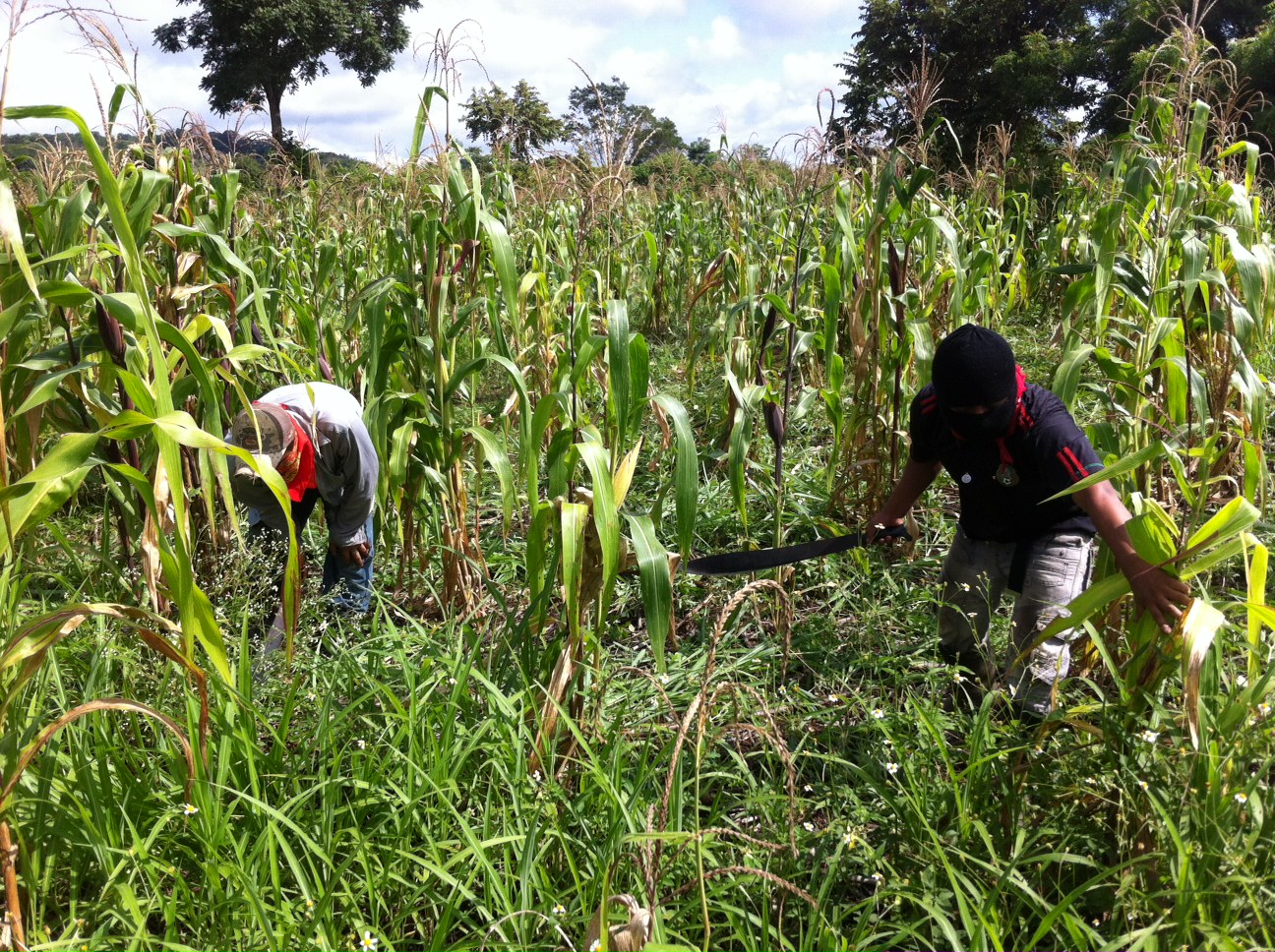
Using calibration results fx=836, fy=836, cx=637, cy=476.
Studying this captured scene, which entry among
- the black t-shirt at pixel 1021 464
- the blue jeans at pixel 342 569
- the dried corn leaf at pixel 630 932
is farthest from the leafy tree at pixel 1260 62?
the dried corn leaf at pixel 630 932

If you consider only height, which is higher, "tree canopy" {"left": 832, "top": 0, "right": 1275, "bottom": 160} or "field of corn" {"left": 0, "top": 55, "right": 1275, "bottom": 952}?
"tree canopy" {"left": 832, "top": 0, "right": 1275, "bottom": 160}

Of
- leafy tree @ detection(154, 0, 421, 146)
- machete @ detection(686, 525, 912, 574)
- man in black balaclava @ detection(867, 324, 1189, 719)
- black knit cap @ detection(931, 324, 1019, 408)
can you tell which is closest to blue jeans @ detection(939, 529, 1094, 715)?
man in black balaclava @ detection(867, 324, 1189, 719)

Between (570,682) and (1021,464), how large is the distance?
1348mm

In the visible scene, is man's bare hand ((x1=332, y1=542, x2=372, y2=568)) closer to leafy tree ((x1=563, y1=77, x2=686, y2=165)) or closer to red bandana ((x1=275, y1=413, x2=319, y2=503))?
red bandana ((x1=275, y1=413, x2=319, y2=503))

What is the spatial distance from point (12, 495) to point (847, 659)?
2.14 metres

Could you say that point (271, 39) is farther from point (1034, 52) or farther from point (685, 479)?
point (685, 479)

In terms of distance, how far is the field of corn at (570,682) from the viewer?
55.1 inches

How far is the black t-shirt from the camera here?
2.15m

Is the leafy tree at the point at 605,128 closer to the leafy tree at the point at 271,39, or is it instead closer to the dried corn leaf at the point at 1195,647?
the dried corn leaf at the point at 1195,647

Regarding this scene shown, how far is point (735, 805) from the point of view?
1.91m

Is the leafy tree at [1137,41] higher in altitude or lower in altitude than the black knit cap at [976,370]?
higher

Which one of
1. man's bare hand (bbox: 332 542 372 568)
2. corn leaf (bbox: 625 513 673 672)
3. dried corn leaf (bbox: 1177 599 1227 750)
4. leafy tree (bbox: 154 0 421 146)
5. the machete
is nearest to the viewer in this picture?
dried corn leaf (bbox: 1177 599 1227 750)

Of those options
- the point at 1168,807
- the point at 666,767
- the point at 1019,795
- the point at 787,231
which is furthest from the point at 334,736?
the point at 787,231

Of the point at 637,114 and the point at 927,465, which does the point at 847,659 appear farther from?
the point at 637,114
